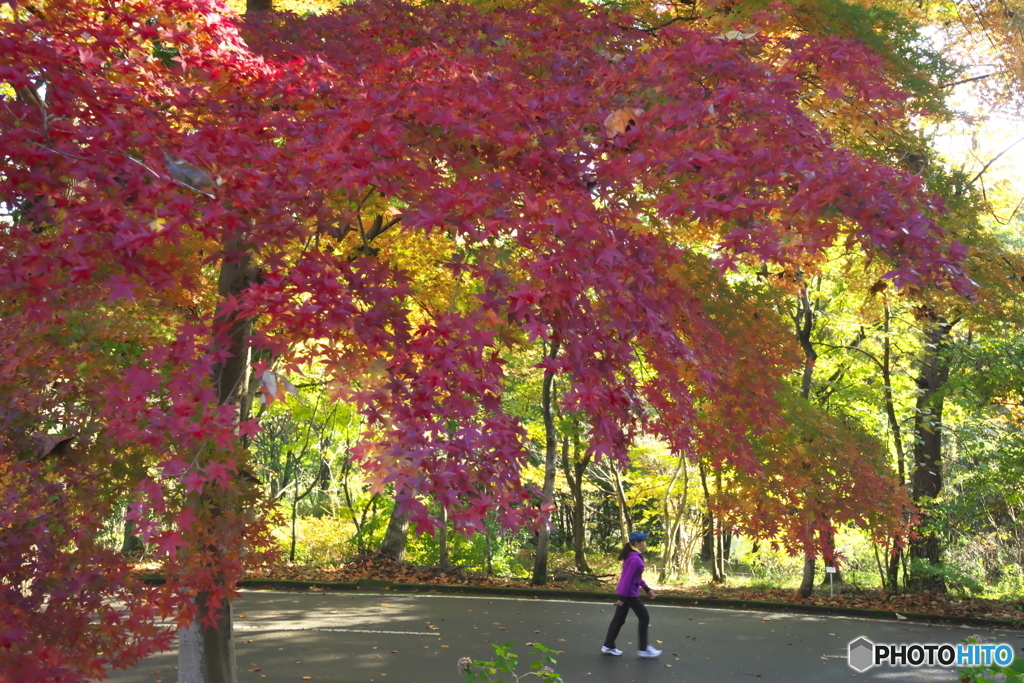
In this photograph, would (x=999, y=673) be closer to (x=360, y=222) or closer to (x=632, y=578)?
(x=360, y=222)

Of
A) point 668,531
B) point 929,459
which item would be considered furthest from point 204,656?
point 668,531

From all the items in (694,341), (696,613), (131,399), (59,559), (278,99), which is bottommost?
(696,613)

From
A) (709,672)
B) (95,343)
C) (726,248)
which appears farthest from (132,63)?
(709,672)

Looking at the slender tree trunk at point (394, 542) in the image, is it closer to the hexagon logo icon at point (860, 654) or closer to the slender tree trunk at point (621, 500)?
the slender tree trunk at point (621, 500)

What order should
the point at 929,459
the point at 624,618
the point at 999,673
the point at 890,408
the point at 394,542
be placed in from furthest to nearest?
the point at 394,542 → the point at 890,408 → the point at 929,459 → the point at 624,618 → the point at 999,673

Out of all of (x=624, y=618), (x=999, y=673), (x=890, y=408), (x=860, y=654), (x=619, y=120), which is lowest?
(x=860, y=654)

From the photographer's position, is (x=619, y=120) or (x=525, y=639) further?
(x=525, y=639)

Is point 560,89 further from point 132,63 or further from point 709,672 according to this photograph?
point 709,672

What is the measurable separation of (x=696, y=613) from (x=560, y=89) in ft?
35.6

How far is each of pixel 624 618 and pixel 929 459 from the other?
27.3 feet

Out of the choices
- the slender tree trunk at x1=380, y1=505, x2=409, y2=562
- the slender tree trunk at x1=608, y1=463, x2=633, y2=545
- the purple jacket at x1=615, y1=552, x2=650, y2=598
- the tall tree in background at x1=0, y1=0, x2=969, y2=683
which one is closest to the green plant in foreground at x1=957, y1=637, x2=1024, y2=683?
the tall tree in background at x1=0, y1=0, x2=969, y2=683

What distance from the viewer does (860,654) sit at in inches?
375

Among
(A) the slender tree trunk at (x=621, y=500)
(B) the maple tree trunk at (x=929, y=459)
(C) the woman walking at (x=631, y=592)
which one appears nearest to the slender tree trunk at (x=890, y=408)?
(B) the maple tree trunk at (x=929, y=459)

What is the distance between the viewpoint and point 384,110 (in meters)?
3.28
